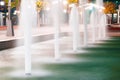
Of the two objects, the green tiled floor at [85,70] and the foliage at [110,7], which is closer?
the green tiled floor at [85,70]

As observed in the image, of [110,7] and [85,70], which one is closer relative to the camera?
[85,70]

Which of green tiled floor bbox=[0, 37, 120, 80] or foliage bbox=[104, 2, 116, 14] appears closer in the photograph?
green tiled floor bbox=[0, 37, 120, 80]

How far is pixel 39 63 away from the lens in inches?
486

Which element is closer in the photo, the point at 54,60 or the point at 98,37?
the point at 54,60

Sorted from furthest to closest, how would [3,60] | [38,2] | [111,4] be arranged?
[111,4] < [38,2] < [3,60]

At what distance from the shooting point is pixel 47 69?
425 inches

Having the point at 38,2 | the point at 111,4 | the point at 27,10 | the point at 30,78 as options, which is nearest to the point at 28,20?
the point at 27,10

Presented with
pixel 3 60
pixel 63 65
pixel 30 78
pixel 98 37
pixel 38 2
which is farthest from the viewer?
pixel 38 2

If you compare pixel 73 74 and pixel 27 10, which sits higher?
pixel 27 10

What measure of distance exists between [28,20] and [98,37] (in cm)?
1909

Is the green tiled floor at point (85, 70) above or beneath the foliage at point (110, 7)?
beneath

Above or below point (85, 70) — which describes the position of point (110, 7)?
above

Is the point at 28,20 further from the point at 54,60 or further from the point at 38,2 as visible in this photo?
the point at 38,2

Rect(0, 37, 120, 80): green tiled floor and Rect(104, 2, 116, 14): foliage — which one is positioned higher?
Rect(104, 2, 116, 14): foliage
